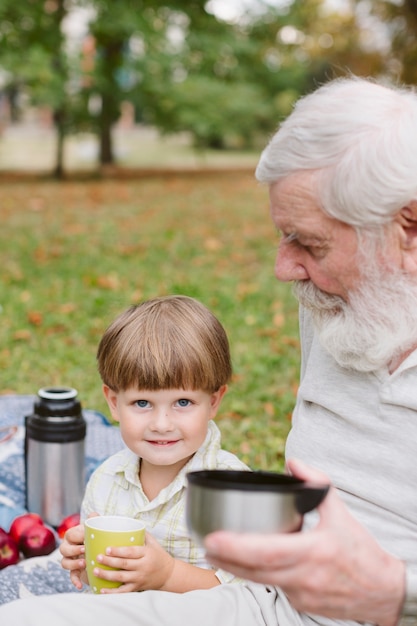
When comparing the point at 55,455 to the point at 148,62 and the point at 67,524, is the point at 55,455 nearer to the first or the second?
the point at 67,524

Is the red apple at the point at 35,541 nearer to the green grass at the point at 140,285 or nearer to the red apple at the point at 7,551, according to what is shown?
the red apple at the point at 7,551

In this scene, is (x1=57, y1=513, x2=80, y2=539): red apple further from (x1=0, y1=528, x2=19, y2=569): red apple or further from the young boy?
the young boy

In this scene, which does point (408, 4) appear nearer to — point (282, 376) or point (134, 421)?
point (282, 376)

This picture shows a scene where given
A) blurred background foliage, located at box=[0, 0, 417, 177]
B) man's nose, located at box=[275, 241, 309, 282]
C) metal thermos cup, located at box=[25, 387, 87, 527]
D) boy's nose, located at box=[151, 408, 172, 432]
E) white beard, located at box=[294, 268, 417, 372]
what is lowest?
metal thermos cup, located at box=[25, 387, 87, 527]

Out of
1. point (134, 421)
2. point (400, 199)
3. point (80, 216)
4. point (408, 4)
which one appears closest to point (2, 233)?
point (80, 216)

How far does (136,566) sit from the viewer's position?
87.7 inches

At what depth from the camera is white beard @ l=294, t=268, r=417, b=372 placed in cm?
207

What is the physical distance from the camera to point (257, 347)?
6598 millimetres

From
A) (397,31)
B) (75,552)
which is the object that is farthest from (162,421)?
(397,31)

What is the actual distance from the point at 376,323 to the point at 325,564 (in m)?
0.67

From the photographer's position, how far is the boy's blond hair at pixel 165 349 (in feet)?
8.43

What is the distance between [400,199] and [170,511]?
120 centimetres

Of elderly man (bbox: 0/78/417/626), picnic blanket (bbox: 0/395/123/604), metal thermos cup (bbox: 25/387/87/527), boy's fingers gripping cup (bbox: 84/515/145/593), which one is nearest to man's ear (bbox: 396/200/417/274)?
elderly man (bbox: 0/78/417/626)

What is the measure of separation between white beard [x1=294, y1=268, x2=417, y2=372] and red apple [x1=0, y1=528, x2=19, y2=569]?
6.05ft
